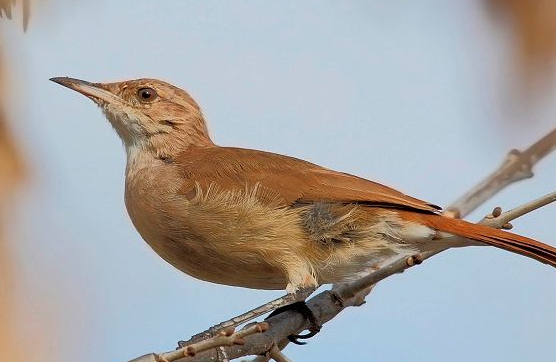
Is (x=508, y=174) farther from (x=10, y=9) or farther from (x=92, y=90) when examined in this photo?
(x=92, y=90)

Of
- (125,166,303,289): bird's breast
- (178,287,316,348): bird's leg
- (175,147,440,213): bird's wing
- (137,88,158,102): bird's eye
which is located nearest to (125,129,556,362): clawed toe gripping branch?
(178,287,316,348): bird's leg

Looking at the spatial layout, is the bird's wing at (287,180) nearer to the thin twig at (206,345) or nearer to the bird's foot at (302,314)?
the bird's foot at (302,314)

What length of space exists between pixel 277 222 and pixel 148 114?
60.5 inches

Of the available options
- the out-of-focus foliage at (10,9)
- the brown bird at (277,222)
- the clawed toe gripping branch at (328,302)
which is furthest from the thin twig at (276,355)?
the out-of-focus foliage at (10,9)

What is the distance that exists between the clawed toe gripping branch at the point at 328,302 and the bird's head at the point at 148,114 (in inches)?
60.1

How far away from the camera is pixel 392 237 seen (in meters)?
4.61

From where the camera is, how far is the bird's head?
553 centimetres

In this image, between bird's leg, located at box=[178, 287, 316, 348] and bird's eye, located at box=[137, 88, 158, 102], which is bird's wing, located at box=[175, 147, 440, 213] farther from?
bird's eye, located at box=[137, 88, 158, 102]

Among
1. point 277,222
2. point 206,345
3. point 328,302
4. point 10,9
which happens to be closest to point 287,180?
point 277,222

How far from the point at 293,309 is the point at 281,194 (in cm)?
68

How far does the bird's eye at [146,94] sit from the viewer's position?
225 inches

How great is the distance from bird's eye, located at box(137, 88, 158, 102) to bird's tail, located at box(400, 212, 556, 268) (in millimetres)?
2331

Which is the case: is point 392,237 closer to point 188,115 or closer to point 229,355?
point 229,355

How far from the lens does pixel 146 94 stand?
5.73 meters
